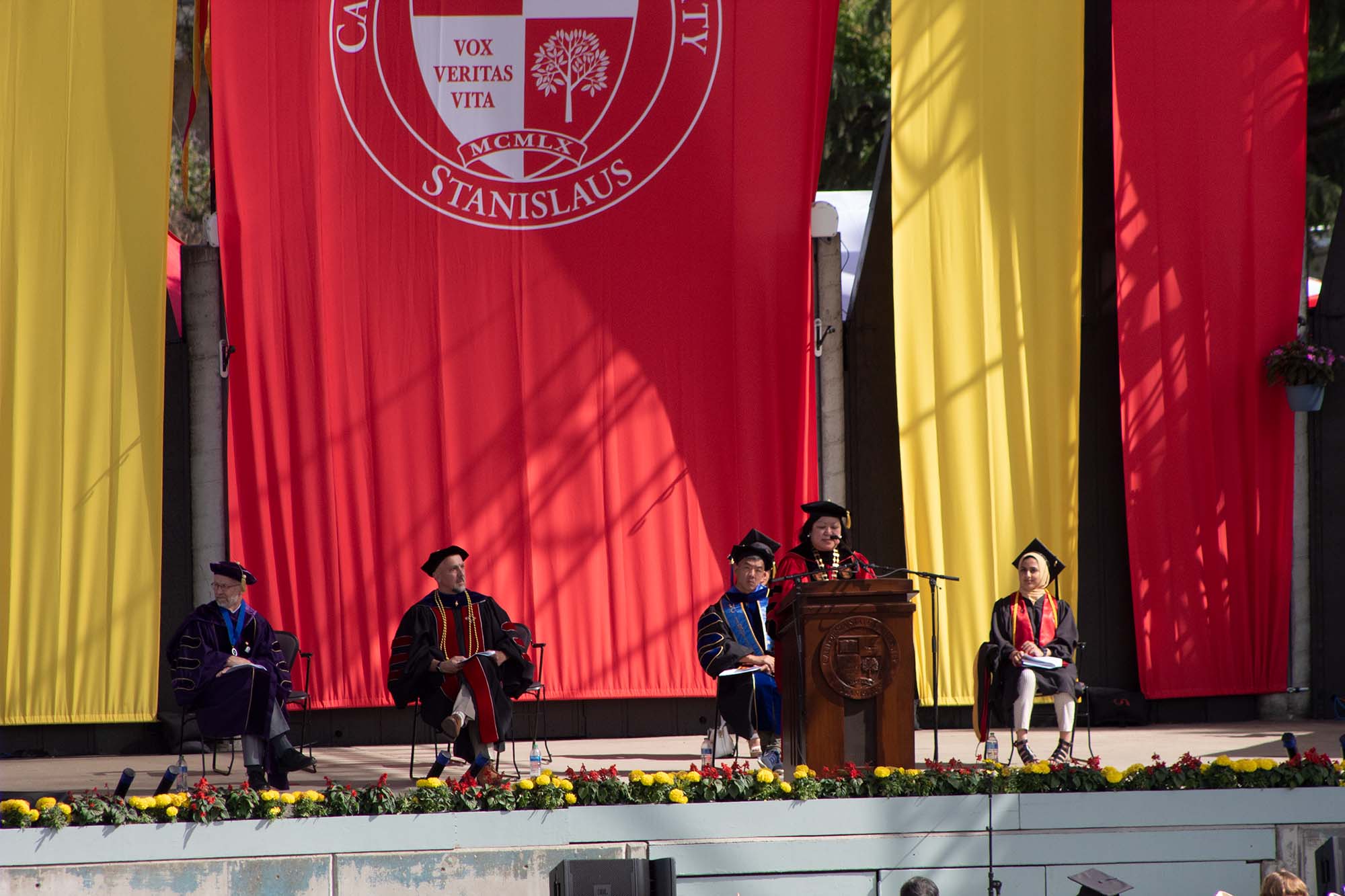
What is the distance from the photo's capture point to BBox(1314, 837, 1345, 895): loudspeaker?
13.9ft

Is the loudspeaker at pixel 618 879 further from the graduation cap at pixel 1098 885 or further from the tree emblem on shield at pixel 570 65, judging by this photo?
the tree emblem on shield at pixel 570 65

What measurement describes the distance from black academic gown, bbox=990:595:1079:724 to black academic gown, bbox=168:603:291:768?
10.7ft

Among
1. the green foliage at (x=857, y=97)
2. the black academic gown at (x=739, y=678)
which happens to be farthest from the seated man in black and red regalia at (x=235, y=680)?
the green foliage at (x=857, y=97)

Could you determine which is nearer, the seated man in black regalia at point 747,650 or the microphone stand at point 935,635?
the microphone stand at point 935,635

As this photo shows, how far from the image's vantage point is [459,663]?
665cm

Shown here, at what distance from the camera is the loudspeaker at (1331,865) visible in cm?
425

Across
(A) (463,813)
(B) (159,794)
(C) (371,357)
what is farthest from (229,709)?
(C) (371,357)

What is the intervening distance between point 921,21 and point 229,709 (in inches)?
205

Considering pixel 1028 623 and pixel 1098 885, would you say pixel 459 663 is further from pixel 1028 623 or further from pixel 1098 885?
pixel 1098 885

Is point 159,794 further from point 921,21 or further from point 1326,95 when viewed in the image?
point 1326,95

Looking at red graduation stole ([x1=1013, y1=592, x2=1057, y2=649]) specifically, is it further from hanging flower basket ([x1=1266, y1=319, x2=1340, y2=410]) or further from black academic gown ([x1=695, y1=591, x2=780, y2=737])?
hanging flower basket ([x1=1266, y1=319, x2=1340, y2=410])

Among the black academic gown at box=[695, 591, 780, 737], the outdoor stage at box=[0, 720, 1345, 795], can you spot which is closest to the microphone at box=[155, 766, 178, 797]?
the outdoor stage at box=[0, 720, 1345, 795]

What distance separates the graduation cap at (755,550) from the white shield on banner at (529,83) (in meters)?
2.49

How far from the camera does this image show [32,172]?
795 centimetres
